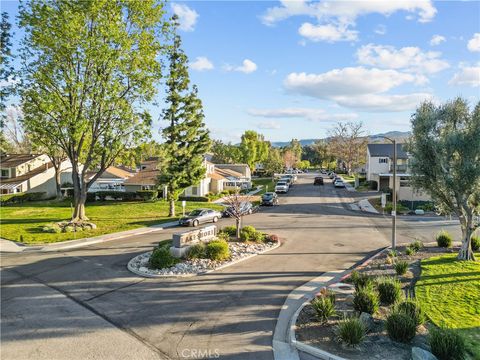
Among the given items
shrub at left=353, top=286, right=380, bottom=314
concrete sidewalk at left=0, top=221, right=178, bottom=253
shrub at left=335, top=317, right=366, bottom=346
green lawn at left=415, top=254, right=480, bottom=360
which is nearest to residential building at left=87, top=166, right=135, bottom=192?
concrete sidewalk at left=0, top=221, right=178, bottom=253

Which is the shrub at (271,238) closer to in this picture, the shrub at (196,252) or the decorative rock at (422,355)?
the shrub at (196,252)

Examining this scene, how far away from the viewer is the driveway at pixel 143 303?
9625mm

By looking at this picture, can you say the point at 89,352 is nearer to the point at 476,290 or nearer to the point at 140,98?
the point at 476,290

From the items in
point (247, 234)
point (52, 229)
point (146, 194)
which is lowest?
point (52, 229)

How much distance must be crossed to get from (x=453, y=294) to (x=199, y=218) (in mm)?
21638

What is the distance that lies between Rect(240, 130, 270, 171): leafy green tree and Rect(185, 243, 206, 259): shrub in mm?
73242

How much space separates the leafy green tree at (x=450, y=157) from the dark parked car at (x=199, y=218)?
1840 cm

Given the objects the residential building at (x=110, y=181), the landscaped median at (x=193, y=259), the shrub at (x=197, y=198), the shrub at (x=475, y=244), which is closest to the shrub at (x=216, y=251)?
the landscaped median at (x=193, y=259)

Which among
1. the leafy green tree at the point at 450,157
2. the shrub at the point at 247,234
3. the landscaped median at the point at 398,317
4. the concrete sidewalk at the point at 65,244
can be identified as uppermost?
the leafy green tree at the point at 450,157

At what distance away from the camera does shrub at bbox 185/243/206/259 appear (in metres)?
18.1

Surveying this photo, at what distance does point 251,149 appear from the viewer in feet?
301

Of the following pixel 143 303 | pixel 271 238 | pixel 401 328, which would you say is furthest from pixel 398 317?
pixel 271 238

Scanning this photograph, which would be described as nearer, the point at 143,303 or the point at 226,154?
the point at 143,303

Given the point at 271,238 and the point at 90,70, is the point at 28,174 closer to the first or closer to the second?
the point at 90,70
